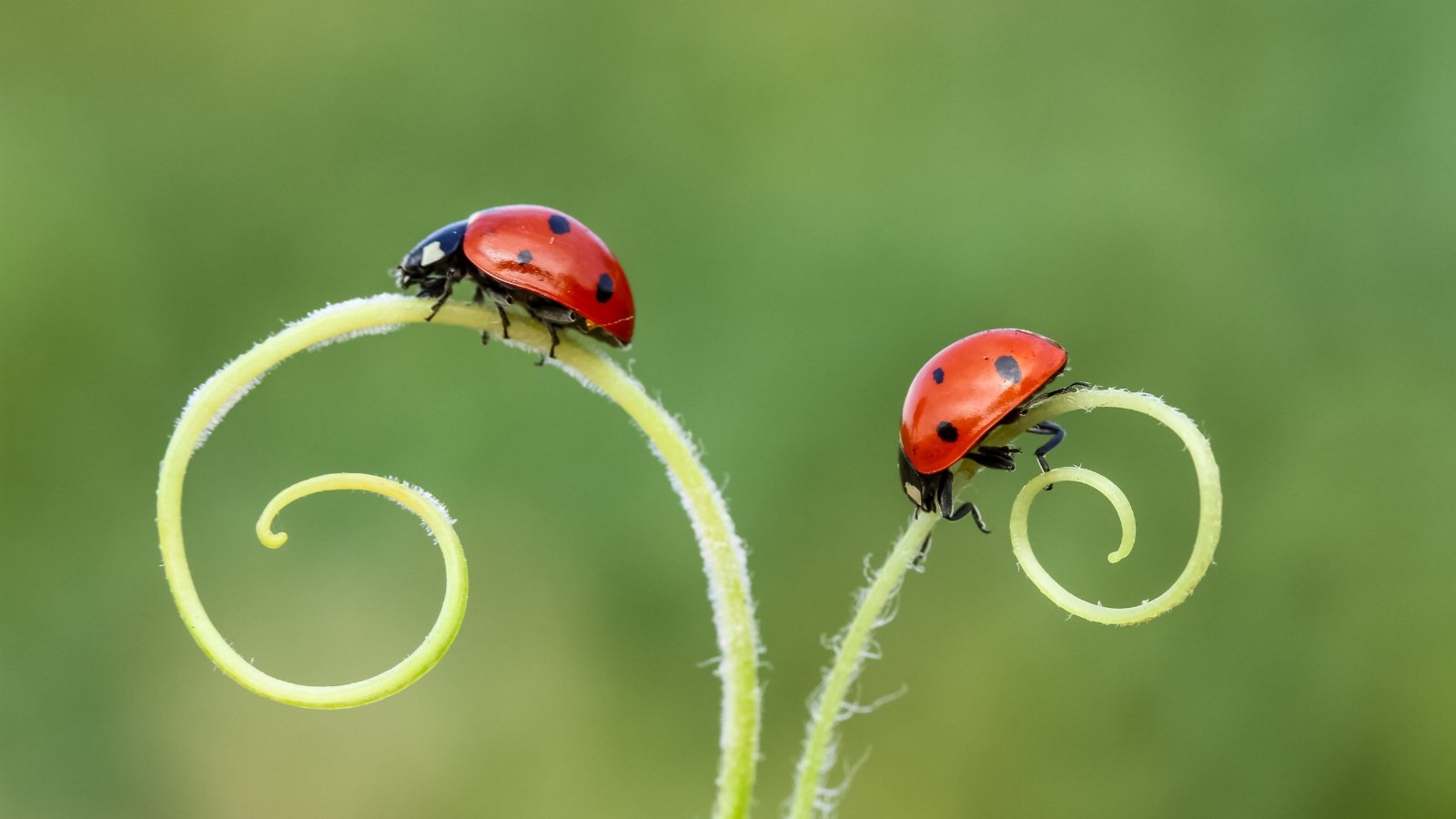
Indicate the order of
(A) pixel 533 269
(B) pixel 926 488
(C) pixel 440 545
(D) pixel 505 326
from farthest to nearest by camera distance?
(B) pixel 926 488 < (A) pixel 533 269 < (D) pixel 505 326 < (C) pixel 440 545

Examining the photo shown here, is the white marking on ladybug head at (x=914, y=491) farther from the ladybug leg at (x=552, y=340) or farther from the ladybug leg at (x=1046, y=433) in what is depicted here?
the ladybug leg at (x=552, y=340)

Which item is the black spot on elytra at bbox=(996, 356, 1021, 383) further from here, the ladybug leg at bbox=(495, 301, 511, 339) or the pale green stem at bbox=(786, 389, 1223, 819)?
the ladybug leg at bbox=(495, 301, 511, 339)

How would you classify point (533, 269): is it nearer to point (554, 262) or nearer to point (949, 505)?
point (554, 262)

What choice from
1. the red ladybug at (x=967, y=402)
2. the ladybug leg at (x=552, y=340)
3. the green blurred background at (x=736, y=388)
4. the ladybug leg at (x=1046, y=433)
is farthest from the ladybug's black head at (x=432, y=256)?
the green blurred background at (x=736, y=388)

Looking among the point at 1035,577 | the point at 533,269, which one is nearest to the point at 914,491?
the point at 1035,577

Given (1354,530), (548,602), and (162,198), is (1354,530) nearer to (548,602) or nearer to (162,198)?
(548,602)
